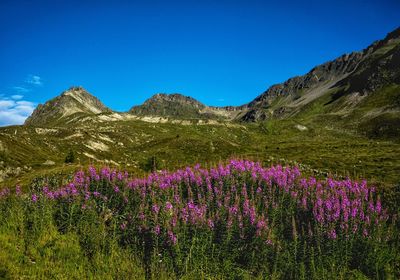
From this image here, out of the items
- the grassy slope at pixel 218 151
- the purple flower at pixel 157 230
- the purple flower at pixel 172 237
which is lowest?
the purple flower at pixel 172 237

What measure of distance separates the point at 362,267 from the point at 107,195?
28.0 feet

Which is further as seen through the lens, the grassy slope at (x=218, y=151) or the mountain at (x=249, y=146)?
the mountain at (x=249, y=146)

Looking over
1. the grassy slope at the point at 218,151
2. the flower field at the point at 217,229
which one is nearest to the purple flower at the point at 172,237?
the flower field at the point at 217,229

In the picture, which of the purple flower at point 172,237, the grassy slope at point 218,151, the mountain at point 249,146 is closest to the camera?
the purple flower at point 172,237

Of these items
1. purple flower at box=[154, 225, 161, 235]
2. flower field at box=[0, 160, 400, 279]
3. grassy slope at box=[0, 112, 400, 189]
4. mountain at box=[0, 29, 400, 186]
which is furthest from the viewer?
mountain at box=[0, 29, 400, 186]

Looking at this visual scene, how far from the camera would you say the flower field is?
8.89 meters

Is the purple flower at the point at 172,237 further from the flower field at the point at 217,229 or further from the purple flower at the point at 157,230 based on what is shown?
the purple flower at the point at 157,230

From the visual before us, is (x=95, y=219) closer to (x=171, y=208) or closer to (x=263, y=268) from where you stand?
(x=171, y=208)

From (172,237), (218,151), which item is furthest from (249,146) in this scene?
(172,237)

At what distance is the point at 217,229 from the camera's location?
9867 mm

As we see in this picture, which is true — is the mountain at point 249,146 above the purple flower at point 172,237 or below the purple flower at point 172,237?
above

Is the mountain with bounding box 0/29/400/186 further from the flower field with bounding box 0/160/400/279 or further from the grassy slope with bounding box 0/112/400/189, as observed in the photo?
the flower field with bounding box 0/160/400/279

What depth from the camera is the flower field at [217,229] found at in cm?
889

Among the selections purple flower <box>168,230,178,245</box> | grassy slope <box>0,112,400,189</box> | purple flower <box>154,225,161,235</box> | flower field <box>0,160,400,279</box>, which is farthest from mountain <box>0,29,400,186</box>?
purple flower <box>168,230,178,245</box>
